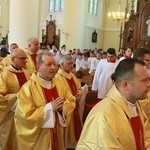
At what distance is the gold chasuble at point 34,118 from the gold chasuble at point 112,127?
127 cm

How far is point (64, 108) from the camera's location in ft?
11.2

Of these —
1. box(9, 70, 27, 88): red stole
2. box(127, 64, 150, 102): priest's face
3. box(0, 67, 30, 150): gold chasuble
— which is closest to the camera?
box(127, 64, 150, 102): priest's face

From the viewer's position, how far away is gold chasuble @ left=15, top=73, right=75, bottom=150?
319cm

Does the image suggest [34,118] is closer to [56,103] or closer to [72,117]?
[56,103]

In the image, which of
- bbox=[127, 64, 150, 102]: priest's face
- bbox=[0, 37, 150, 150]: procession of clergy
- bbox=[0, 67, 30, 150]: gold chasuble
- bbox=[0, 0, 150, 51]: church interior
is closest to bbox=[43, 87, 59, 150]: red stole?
bbox=[0, 37, 150, 150]: procession of clergy

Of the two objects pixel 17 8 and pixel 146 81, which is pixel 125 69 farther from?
pixel 17 8

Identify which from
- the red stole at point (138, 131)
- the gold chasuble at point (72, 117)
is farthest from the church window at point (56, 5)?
the red stole at point (138, 131)

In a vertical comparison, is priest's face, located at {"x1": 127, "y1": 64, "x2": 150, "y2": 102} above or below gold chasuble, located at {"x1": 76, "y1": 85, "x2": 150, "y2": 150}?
above

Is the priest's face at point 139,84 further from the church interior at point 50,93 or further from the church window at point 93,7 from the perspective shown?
the church window at point 93,7

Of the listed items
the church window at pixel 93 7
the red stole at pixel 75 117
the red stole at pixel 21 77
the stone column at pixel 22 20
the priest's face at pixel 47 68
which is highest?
the church window at pixel 93 7

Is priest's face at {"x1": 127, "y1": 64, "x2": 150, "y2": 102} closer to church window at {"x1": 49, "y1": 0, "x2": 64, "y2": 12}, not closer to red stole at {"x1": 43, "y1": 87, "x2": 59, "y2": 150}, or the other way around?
red stole at {"x1": 43, "y1": 87, "x2": 59, "y2": 150}

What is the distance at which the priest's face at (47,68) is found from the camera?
330 cm

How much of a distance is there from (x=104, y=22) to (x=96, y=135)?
22.3 m

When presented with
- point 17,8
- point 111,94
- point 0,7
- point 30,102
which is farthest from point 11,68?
point 0,7
